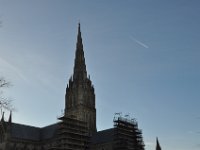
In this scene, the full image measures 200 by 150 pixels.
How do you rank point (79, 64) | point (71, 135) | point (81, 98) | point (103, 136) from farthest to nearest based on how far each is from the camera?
point (79, 64) → point (81, 98) → point (103, 136) → point (71, 135)

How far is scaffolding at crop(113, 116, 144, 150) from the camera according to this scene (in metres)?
Result: 61.3

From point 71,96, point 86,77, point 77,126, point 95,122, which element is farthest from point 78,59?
point 77,126

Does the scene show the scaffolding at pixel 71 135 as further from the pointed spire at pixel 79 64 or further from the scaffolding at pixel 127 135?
the pointed spire at pixel 79 64

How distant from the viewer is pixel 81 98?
244 feet

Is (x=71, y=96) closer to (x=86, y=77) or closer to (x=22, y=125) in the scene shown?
(x=86, y=77)

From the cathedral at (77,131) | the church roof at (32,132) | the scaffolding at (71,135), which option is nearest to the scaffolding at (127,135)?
the cathedral at (77,131)

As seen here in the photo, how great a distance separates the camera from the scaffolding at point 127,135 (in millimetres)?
61281

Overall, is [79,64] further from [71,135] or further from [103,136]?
[71,135]

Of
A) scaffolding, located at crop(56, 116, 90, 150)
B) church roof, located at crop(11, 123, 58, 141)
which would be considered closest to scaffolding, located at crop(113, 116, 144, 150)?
scaffolding, located at crop(56, 116, 90, 150)

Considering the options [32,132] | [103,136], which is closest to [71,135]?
[103,136]

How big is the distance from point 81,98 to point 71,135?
41.5 ft

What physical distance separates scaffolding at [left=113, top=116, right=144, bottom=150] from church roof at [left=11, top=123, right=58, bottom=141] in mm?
15575

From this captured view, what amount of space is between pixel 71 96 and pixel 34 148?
49.7 feet

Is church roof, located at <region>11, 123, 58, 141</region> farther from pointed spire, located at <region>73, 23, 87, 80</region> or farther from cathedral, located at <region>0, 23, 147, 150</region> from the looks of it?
pointed spire, located at <region>73, 23, 87, 80</region>
